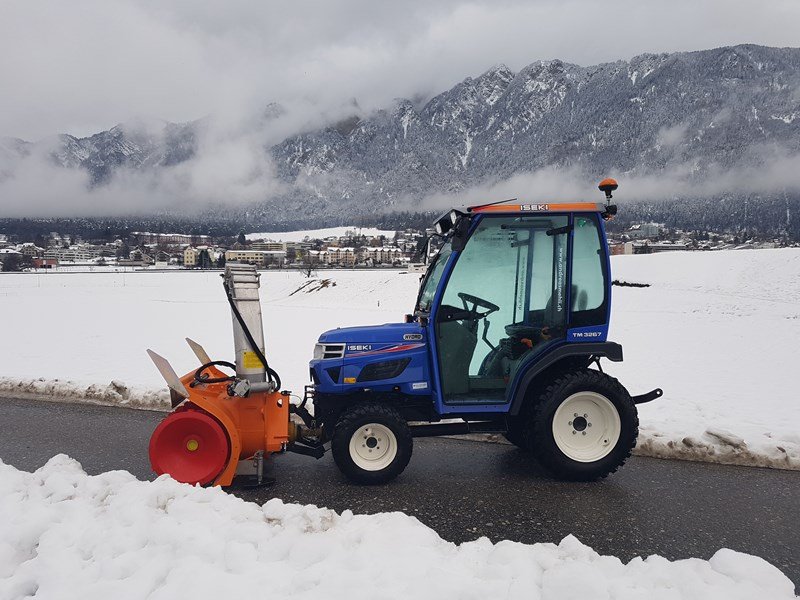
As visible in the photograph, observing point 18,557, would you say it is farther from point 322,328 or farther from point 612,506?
point 322,328

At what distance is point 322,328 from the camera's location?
17.3m

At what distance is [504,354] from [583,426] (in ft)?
3.01

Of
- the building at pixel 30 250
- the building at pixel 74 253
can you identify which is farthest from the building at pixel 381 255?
the building at pixel 30 250

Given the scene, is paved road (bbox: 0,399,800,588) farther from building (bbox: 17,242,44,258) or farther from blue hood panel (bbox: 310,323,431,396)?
building (bbox: 17,242,44,258)

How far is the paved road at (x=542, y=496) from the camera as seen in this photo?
11.8 feet

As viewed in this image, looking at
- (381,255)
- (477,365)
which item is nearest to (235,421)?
(477,365)

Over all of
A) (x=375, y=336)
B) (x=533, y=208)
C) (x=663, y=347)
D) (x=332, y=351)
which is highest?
(x=533, y=208)

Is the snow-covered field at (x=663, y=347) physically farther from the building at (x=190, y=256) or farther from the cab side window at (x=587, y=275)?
the building at (x=190, y=256)

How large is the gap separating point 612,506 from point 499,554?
5.05 feet

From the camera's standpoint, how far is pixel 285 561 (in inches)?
114

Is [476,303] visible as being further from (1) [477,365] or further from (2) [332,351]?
(2) [332,351]

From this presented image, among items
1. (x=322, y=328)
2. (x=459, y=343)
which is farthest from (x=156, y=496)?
(x=322, y=328)

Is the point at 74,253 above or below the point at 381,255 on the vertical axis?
below

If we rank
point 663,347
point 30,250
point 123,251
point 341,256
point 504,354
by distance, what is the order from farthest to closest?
point 30,250
point 123,251
point 341,256
point 663,347
point 504,354
